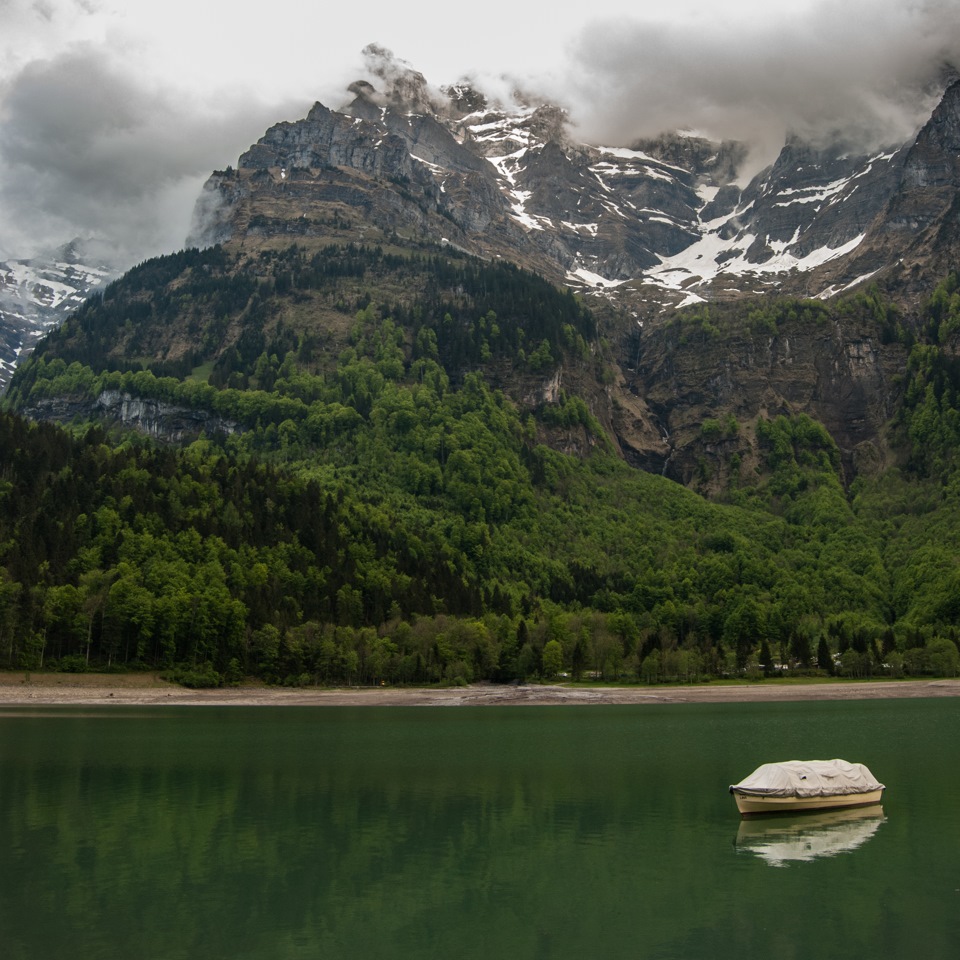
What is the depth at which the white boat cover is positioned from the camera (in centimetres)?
4700

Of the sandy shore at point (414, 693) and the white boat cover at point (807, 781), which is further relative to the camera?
the sandy shore at point (414, 693)

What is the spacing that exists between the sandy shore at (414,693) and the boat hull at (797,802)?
3221 inches

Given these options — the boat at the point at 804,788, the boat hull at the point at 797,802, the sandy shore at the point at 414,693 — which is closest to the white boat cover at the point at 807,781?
the boat at the point at 804,788

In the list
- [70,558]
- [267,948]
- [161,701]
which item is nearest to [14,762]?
[267,948]

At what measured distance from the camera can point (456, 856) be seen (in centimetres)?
3872

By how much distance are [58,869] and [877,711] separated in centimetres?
9654

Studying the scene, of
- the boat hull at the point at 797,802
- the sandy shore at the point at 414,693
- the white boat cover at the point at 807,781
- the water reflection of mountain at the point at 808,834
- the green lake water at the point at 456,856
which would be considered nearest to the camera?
the green lake water at the point at 456,856

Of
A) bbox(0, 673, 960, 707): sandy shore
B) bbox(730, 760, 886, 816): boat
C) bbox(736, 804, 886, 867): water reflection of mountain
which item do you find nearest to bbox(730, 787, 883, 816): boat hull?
bbox(730, 760, 886, 816): boat

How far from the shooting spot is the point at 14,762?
2446 inches

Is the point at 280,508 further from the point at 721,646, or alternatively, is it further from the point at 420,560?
the point at 721,646

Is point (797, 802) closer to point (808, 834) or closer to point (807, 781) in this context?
point (807, 781)

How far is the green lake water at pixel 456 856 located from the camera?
29.0m

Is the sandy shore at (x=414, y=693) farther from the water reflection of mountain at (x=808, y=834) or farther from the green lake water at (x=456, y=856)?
the water reflection of mountain at (x=808, y=834)

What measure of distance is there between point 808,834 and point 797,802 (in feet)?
12.1
